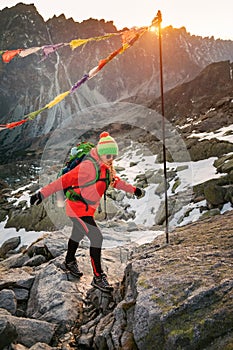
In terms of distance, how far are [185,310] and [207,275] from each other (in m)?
0.54

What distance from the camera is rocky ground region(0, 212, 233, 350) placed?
2.77m

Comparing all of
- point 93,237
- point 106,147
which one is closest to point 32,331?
point 93,237

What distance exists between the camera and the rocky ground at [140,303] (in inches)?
109

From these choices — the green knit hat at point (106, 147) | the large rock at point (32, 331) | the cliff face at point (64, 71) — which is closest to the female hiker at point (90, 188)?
the green knit hat at point (106, 147)

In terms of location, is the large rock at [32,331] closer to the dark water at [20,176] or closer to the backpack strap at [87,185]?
the backpack strap at [87,185]

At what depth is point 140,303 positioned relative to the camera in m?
3.23

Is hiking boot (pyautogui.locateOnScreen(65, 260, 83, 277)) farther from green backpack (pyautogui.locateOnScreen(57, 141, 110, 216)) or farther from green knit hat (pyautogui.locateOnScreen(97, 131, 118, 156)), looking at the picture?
green knit hat (pyautogui.locateOnScreen(97, 131, 118, 156))

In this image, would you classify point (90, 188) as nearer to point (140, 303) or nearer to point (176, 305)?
point (140, 303)

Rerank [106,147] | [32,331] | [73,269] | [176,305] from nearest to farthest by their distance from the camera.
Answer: [176,305] → [32,331] → [106,147] → [73,269]

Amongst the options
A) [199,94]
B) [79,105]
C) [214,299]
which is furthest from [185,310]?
[79,105]

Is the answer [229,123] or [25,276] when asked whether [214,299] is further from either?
[229,123]

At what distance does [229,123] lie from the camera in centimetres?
2161

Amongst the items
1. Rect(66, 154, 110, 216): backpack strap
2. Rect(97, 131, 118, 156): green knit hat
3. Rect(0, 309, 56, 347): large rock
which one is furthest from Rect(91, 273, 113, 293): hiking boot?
Rect(97, 131, 118, 156): green knit hat

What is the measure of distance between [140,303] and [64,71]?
4552 inches
